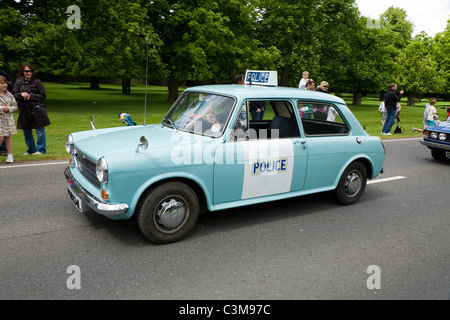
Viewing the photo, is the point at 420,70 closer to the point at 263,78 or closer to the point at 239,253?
the point at 263,78

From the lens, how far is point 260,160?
14.5 ft

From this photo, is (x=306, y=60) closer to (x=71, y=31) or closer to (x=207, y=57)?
(x=207, y=57)

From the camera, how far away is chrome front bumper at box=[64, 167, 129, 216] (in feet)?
11.9

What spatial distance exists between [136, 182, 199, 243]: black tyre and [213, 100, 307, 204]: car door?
35 centimetres

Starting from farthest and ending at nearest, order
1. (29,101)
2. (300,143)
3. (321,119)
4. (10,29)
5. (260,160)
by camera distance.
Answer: (10,29) → (29,101) → (321,119) → (300,143) → (260,160)

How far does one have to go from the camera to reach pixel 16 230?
4.23 meters

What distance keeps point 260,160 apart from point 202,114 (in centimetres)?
93

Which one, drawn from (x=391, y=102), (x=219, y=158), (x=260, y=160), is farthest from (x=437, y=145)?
(x=219, y=158)

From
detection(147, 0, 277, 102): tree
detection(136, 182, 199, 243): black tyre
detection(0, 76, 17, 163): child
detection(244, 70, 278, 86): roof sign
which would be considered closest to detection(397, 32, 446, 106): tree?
detection(147, 0, 277, 102): tree

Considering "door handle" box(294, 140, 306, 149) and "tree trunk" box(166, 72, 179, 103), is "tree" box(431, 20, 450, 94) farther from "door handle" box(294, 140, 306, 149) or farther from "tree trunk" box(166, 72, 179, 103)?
"door handle" box(294, 140, 306, 149)

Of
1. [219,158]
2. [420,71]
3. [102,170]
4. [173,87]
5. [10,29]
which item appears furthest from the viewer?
[420,71]

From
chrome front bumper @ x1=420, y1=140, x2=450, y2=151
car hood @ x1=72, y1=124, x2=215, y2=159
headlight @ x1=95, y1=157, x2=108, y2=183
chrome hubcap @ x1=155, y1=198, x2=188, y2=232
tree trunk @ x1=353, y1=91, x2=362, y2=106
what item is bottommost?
chrome hubcap @ x1=155, y1=198, x2=188, y2=232
